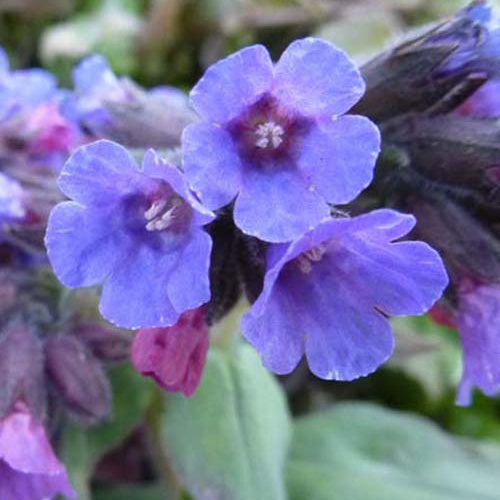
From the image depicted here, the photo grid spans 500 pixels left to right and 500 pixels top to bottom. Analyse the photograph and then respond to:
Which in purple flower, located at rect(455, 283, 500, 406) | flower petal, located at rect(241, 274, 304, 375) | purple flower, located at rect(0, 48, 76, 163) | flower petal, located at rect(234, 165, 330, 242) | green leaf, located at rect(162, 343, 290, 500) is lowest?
green leaf, located at rect(162, 343, 290, 500)

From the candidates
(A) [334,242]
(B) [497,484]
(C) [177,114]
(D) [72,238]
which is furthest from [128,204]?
(B) [497,484]

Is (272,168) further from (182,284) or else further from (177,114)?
(177,114)

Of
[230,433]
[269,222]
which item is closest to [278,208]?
[269,222]

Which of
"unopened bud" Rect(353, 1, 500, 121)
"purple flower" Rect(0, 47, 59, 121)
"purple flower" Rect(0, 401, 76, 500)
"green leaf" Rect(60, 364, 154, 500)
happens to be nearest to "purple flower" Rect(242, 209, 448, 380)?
"unopened bud" Rect(353, 1, 500, 121)

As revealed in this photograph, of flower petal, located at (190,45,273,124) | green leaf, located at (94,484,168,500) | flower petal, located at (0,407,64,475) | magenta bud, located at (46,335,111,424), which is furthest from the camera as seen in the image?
green leaf, located at (94,484,168,500)

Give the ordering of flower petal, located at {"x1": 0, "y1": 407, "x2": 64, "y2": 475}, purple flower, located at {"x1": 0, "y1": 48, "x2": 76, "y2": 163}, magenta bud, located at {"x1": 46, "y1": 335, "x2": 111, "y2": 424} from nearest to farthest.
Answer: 1. flower petal, located at {"x1": 0, "y1": 407, "x2": 64, "y2": 475}
2. magenta bud, located at {"x1": 46, "y1": 335, "x2": 111, "y2": 424}
3. purple flower, located at {"x1": 0, "y1": 48, "x2": 76, "y2": 163}

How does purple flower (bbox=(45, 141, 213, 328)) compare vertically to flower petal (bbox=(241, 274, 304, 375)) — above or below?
above

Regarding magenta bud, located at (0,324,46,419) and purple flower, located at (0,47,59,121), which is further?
purple flower, located at (0,47,59,121)

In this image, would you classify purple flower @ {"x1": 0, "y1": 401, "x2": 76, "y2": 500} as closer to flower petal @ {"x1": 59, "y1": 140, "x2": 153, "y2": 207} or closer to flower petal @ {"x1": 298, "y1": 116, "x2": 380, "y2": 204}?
flower petal @ {"x1": 59, "y1": 140, "x2": 153, "y2": 207}
